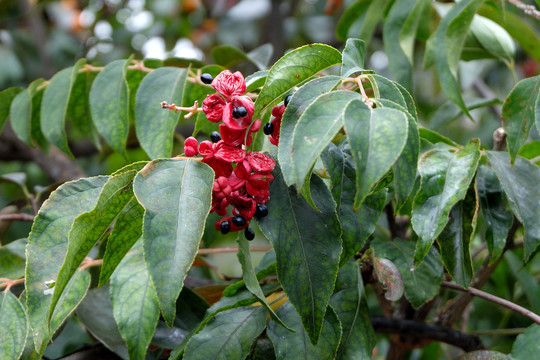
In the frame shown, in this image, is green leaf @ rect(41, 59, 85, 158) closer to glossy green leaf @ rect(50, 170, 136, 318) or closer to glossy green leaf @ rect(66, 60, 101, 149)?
glossy green leaf @ rect(66, 60, 101, 149)

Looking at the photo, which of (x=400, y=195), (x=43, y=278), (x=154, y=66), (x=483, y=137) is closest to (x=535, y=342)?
(x=400, y=195)

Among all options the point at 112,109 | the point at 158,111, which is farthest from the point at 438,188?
the point at 112,109

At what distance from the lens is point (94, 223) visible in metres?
0.55

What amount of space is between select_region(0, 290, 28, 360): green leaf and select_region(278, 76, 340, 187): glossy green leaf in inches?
15.5

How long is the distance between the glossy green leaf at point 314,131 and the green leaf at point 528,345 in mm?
430

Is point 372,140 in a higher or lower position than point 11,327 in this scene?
higher

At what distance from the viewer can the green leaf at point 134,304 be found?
0.58 m

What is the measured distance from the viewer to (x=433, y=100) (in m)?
2.47

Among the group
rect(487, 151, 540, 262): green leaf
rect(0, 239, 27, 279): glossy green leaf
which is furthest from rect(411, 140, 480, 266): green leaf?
rect(0, 239, 27, 279): glossy green leaf

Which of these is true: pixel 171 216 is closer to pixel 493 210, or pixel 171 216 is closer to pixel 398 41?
pixel 493 210

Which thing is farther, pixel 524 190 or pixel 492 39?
pixel 492 39

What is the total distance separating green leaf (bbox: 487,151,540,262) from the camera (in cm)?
70

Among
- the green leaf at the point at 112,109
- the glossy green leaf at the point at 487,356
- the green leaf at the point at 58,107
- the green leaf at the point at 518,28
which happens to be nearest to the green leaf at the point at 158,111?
the green leaf at the point at 112,109

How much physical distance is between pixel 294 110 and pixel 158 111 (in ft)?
1.19
